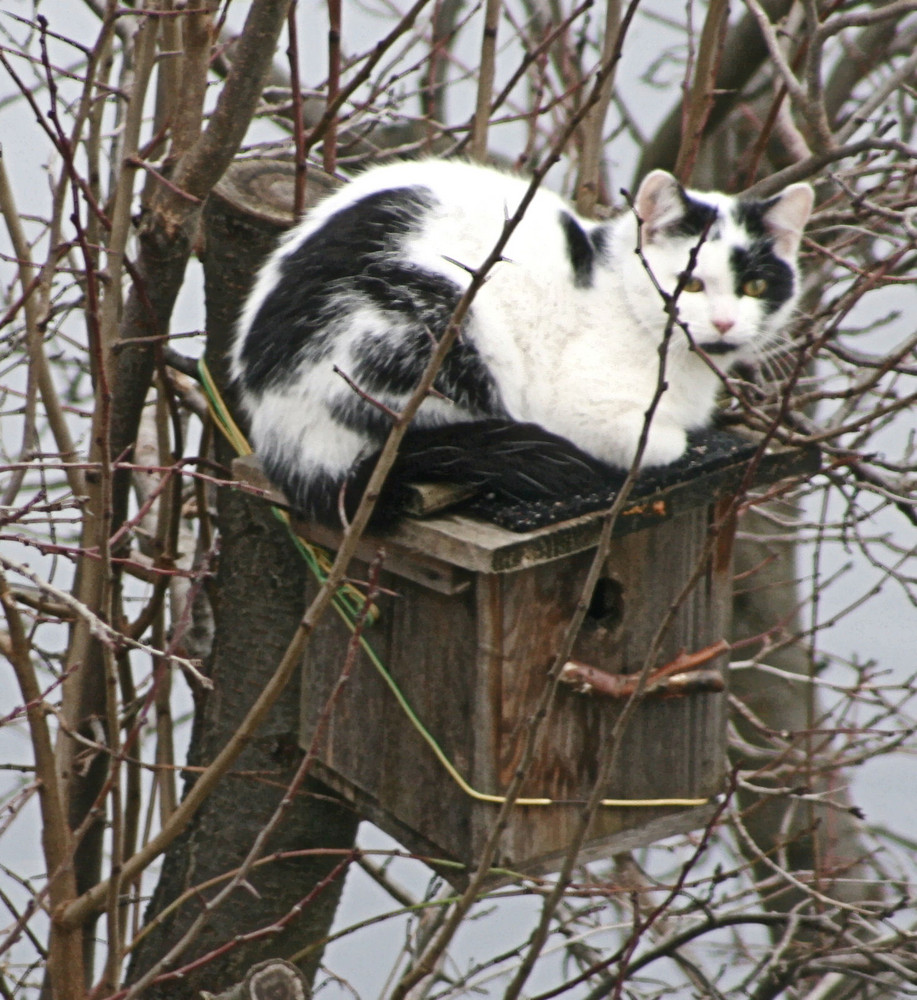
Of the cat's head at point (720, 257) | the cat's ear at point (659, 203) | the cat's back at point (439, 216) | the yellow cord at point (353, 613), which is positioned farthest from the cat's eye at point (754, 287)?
the yellow cord at point (353, 613)

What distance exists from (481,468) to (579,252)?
1.51ft

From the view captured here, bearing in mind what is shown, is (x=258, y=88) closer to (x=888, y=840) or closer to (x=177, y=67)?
(x=177, y=67)

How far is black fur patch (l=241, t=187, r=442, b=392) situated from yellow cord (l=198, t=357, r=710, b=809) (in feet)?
0.72

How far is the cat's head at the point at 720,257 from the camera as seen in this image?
179 cm

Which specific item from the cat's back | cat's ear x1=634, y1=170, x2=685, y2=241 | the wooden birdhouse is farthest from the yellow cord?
cat's ear x1=634, y1=170, x2=685, y2=241

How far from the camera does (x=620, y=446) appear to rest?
1730 millimetres

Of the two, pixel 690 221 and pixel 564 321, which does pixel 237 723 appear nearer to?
pixel 564 321

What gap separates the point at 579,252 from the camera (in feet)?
6.19

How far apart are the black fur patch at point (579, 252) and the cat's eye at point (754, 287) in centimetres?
23

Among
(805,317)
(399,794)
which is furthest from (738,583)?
(399,794)

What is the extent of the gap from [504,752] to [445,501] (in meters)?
0.34

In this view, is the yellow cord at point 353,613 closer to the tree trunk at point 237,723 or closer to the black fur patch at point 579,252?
the tree trunk at point 237,723

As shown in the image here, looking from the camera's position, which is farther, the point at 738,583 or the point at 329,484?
the point at 738,583

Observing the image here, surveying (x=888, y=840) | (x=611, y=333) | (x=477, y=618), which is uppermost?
(x=611, y=333)
